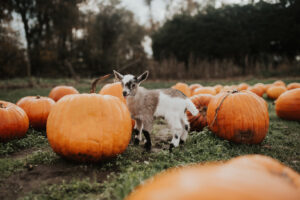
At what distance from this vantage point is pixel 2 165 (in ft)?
8.83

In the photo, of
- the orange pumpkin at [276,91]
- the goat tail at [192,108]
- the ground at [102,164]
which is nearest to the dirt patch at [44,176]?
the ground at [102,164]

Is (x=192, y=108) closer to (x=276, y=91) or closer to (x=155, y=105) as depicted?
(x=155, y=105)

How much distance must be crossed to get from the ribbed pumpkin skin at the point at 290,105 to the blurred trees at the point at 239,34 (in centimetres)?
1306

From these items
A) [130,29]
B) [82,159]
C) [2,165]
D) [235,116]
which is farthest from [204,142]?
[130,29]

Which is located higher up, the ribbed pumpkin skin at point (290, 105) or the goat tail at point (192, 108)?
the goat tail at point (192, 108)

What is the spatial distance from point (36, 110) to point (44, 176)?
2484 millimetres

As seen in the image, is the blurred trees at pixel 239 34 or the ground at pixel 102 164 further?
the blurred trees at pixel 239 34

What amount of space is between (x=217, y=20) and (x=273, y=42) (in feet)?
18.9

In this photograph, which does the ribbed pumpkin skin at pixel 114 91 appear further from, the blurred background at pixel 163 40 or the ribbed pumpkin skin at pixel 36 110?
the blurred background at pixel 163 40

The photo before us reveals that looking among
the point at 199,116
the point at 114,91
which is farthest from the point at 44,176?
the point at 199,116

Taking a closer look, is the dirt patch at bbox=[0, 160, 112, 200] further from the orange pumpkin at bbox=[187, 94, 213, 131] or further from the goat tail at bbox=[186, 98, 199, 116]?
the orange pumpkin at bbox=[187, 94, 213, 131]

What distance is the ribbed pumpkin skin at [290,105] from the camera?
5443 millimetres

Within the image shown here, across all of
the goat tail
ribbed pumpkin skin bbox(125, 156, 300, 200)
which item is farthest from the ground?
ribbed pumpkin skin bbox(125, 156, 300, 200)

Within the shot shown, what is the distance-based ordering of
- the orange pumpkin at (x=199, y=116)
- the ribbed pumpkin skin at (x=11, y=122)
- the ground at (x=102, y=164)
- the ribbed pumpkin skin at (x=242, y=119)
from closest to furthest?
the ground at (x=102, y=164) < the ribbed pumpkin skin at (x=11, y=122) < the ribbed pumpkin skin at (x=242, y=119) < the orange pumpkin at (x=199, y=116)
